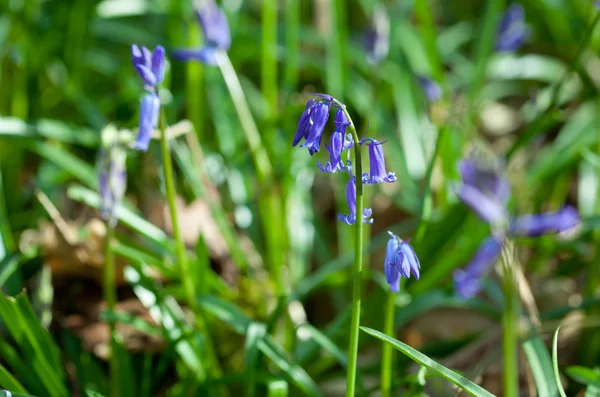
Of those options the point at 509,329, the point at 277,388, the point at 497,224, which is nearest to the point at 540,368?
the point at 509,329

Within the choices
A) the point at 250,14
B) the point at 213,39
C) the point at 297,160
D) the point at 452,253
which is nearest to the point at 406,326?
the point at 452,253

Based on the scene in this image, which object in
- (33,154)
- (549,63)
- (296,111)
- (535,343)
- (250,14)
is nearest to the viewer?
(535,343)

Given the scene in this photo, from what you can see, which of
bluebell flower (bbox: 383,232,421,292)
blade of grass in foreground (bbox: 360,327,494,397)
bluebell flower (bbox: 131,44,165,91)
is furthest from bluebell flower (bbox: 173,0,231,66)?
blade of grass in foreground (bbox: 360,327,494,397)

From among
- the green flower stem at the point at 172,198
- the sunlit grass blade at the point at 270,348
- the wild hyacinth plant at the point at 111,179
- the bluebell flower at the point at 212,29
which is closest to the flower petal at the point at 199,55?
the bluebell flower at the point at 212,29

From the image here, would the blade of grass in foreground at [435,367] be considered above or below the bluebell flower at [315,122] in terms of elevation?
below

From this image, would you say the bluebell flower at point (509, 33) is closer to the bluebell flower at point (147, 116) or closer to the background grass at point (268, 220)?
the background grass at point (268, 220)

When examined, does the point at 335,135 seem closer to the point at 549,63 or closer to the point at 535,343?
the point at 535,343

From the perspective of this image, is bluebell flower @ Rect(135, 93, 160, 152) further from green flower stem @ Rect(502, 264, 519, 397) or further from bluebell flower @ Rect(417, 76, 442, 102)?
bluebell flower @ Rect(417, 76, 442, 102)
